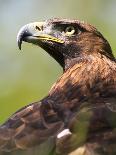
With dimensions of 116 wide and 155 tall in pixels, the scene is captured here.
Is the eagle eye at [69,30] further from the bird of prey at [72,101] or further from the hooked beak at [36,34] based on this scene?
the hooked beak at [36,34]

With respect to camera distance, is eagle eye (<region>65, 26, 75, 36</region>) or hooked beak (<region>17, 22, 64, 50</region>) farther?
eagle eye (<region>65, 26, 75, 36</region>)

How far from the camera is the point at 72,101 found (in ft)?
15.3

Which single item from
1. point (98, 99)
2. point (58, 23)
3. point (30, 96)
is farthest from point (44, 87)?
point (58, 23)

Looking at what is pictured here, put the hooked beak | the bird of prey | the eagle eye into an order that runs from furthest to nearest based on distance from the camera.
Result: the eagle eye
the hooked beak
the bird of prey

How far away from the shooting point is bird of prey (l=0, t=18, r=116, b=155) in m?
3.53

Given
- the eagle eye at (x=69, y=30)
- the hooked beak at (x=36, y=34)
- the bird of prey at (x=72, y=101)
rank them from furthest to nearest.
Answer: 1. the eagle eye at (x=69, y=30)
2. the hooked beak at (x=36, y=34)
3. the bird of prey at (x=72, y=101)

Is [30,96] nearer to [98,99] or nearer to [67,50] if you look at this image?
[98,99]

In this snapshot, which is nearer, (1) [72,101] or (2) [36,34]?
(1) [72,101]

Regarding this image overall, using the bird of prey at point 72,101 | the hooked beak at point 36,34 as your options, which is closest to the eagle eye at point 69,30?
the bird of prey at point 72,101

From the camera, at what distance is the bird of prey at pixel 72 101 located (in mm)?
3529

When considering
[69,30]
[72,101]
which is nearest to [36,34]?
[69,30]

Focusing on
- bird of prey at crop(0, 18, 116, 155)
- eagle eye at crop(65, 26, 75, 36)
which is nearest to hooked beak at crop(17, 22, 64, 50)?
bird of prey at crop(0, 18, 116, 155)

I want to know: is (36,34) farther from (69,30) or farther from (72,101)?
(72,101)

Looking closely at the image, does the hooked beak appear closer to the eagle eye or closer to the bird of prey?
the bird of prey
